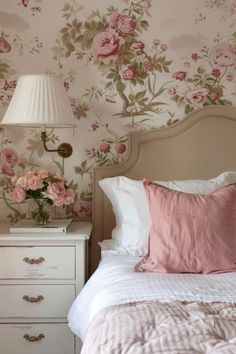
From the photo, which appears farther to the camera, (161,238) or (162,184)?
(162,184)

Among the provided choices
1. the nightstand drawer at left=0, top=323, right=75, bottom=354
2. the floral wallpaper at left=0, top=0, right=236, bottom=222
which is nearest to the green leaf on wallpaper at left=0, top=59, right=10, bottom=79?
A: the floral wallpaper at left=0, top=0, right=236, bottom=222

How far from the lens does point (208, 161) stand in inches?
92.4

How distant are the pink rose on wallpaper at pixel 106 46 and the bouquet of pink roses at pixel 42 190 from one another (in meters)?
0.74

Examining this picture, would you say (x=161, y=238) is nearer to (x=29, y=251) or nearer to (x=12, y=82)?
(x=29, y=251)

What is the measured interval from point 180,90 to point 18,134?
90 centimetres

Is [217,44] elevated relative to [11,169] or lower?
elevated

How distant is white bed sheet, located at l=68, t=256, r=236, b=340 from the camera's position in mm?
1445

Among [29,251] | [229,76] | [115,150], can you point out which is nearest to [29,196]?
[29,251]

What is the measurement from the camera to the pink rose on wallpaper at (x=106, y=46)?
2.36 m

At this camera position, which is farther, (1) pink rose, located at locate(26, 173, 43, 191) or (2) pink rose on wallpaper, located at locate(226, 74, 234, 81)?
(2) pink rose on wallpaper, located at locate(226, 74, 234, 81)

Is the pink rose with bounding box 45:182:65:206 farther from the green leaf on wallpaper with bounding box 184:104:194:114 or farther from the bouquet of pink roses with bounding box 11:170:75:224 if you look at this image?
the green leaf on wallpaper with bounding box 184:104:194:114

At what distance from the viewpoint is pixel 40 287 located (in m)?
1.97

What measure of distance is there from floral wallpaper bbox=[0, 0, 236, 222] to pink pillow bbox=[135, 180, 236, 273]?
63cm

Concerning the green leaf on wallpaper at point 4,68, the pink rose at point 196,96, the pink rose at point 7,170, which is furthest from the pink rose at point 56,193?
the pink rose at point 196,96
